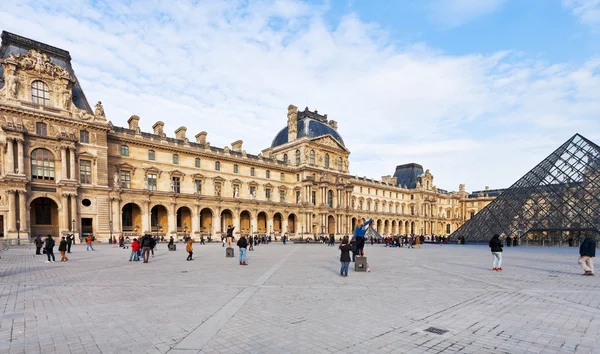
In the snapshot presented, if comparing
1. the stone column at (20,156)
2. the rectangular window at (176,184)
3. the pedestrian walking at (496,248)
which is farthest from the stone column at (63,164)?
the pedestrian walking at (496,248)

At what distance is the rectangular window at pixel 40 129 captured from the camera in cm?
3284

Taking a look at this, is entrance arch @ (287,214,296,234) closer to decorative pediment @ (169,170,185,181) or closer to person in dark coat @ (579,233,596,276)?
decorative pediment @ (169,170,185,181)

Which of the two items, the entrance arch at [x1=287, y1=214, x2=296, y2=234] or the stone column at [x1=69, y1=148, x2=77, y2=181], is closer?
the stone column at [x1=69, y1=148, x2=77, y2=181]

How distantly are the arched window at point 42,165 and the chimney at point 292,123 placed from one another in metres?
37.5

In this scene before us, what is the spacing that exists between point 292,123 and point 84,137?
114 feet

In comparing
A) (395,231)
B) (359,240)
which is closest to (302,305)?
(359,240)

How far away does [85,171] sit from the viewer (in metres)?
35.8

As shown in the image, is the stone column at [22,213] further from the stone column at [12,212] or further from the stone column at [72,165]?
the stone column at [72,165]

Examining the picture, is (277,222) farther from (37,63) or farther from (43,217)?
(37,63)

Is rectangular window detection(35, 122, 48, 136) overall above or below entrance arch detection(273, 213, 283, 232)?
above

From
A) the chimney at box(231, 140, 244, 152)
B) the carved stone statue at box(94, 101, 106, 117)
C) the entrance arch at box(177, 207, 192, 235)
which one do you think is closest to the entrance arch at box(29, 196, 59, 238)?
the carved stone statue at box(94, 101, 106, 117)

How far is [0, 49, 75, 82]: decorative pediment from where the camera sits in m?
31.8

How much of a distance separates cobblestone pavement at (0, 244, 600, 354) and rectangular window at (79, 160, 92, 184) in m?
27.1

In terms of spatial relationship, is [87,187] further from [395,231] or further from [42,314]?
[395,231]
